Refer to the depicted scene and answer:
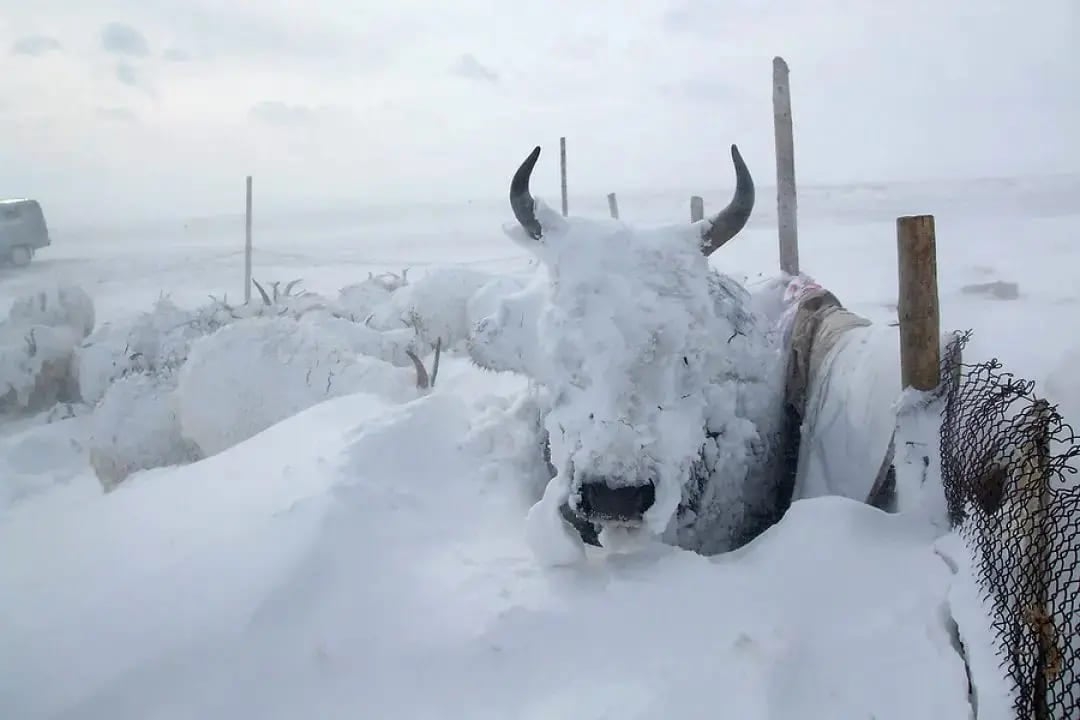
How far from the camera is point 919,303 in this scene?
10.6 feet

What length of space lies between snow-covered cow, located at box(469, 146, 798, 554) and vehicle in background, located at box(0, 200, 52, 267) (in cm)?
1936

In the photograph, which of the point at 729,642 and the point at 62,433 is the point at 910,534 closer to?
the point at 729,642

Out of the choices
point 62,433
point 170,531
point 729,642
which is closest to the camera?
point 729,642

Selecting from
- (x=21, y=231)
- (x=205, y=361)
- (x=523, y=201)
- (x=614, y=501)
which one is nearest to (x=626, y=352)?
(x=614, y=501)

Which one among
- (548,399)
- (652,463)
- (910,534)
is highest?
(548,399)

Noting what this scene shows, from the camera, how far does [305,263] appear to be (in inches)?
1206

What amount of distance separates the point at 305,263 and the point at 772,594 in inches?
1187

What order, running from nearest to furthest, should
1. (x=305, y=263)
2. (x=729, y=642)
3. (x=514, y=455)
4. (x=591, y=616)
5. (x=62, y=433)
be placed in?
(x=729, y=642), (x=591, y=616), (x=514, y=455), (x=62, y=433), (x=305, y=263)

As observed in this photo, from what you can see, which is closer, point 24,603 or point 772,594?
point 772,594

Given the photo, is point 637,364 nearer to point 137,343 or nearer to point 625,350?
point 625,350

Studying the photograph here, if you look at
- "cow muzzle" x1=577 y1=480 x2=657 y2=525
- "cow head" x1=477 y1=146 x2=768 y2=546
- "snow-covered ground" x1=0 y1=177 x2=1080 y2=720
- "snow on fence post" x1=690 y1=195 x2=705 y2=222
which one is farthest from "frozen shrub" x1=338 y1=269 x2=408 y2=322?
"cow muzzle" x1=577 y1=480 x2=657 y2=525

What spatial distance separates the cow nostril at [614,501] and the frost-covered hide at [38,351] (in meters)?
10.7

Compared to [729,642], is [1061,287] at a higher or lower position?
higher

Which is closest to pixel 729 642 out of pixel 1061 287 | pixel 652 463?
pixel 652 463
